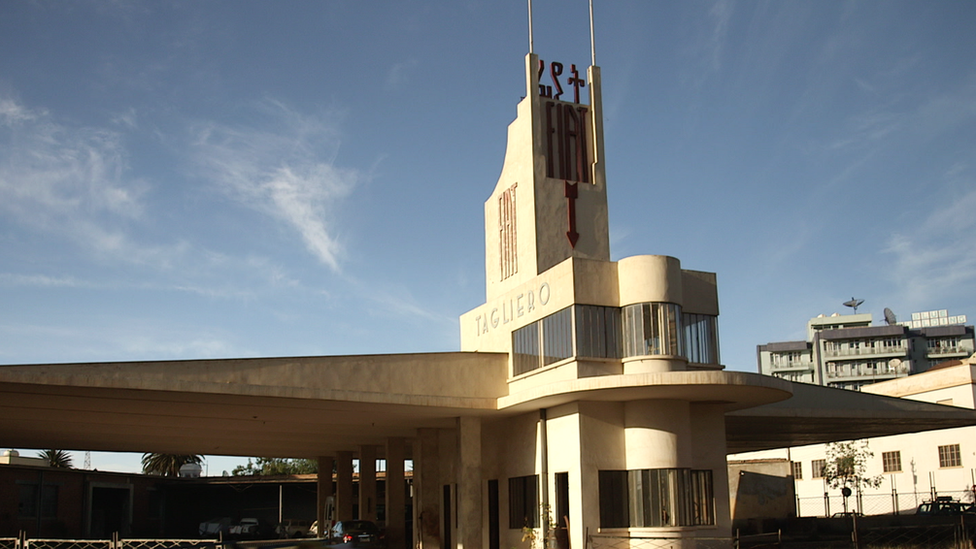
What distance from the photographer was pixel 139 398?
85.1 ft

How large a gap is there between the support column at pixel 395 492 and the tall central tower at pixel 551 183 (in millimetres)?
11909

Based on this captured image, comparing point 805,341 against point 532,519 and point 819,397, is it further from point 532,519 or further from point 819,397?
point 532,519

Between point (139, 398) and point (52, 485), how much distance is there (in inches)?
1171

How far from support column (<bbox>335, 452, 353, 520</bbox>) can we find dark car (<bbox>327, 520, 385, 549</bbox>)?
1033cm

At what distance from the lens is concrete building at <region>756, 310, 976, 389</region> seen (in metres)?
108

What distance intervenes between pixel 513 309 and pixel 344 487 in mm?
22493

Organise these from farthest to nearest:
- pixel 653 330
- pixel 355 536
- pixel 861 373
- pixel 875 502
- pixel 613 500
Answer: pixel 861 373 → pixel 875 502 → pixel 355 536 → pixel 653 330 → pixel 613 500

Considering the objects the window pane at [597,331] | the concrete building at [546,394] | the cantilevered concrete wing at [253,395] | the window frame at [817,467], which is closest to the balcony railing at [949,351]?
the window frame at [817,467]

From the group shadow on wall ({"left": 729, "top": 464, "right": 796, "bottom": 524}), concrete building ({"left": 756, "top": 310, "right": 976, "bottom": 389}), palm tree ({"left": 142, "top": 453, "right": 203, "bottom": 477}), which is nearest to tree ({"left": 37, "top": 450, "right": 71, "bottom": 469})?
palm tree ({"left": 142, "top": 453, "right": 203, "bottom": 477})

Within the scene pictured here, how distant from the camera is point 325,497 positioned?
5325 centimetres

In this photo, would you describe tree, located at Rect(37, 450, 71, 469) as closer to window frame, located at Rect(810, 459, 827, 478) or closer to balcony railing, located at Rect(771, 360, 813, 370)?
window frame, located at Rect(810, 459, 827, 478)

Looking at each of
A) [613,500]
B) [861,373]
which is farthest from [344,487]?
[861,373]

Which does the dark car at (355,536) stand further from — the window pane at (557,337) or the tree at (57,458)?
the tree at (57,458)

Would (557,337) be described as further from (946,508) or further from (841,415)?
(946,508)
